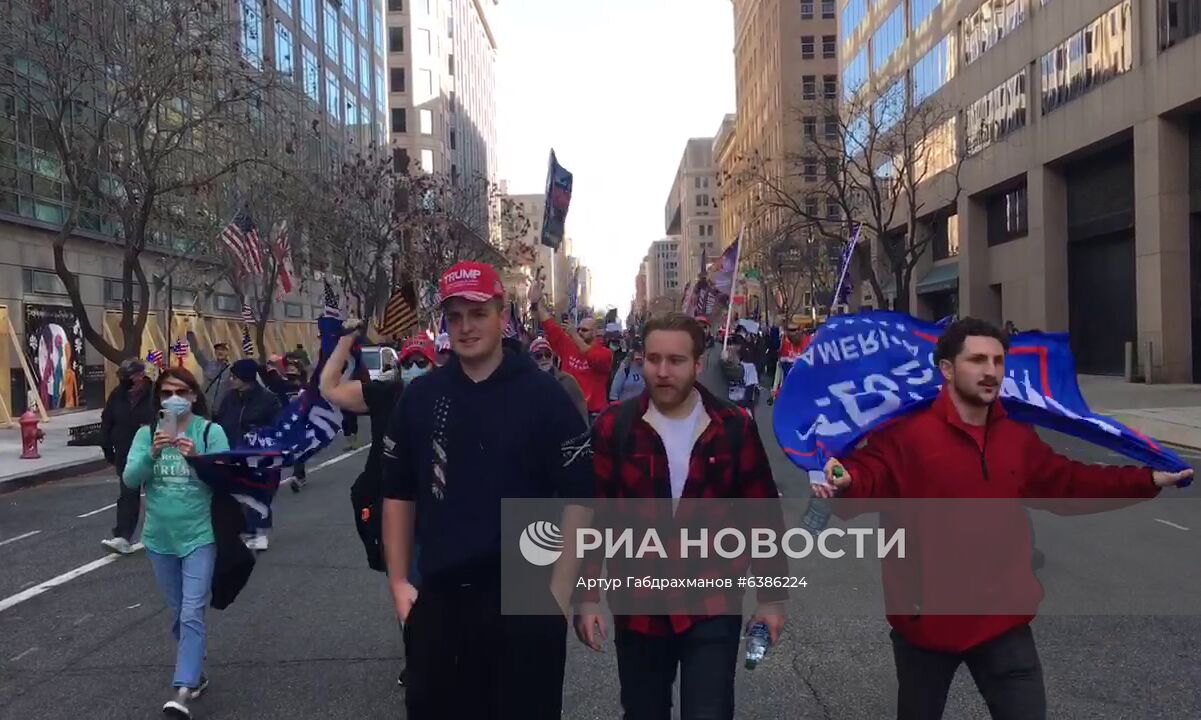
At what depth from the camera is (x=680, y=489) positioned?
10.6 ft

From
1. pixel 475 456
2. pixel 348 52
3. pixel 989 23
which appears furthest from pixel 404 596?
pixel 348 52

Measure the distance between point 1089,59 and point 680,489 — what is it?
1227 inches

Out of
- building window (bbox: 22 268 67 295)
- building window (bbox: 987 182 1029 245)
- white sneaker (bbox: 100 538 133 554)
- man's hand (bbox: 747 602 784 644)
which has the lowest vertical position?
white sneaker (bbox: 100 538 133 554)

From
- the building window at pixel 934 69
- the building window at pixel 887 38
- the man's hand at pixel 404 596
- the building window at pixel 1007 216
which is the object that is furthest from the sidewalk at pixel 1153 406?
the building window at pixel 887 38

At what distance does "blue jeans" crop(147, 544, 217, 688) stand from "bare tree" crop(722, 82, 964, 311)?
24012 mm

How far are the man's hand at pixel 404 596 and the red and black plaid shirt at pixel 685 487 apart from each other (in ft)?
1.75

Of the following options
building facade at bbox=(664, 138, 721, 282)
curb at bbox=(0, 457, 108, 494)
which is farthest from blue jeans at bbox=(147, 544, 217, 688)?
building facade at bbox=(664, 138, 721, 282)

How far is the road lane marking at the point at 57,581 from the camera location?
7.20 metres

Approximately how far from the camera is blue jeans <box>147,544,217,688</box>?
4805mm

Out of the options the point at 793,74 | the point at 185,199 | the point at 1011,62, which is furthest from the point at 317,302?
the point at 793,74

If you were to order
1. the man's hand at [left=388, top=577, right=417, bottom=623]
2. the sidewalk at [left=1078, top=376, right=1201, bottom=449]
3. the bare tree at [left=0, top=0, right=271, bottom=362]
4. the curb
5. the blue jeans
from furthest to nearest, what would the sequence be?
the bare tree at [left=0, top=0, right=271, bottom=362]
the sidewalk at [left=1078, top=376, right=1201, bottom=449]
the curb
the blue jeans
the man's hand at [left=388, top=577, right=417, bottom=623]

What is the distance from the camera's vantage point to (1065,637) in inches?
224

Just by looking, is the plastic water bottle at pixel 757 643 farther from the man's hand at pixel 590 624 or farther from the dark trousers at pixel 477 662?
the dark trousers at pixel 477 662

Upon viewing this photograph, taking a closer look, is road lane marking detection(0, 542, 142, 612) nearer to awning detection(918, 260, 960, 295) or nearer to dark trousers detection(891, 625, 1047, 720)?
dark trousers detection(891, 625, 1047, 720)
